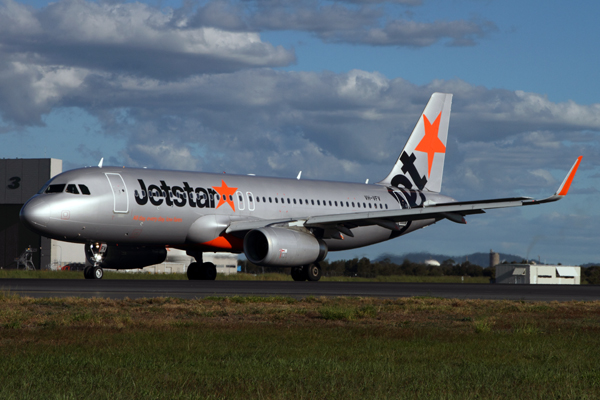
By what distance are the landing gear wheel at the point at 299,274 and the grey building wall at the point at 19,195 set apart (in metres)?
34.5

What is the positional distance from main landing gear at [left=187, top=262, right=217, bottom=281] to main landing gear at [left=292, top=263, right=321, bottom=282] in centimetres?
336

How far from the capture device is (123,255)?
2862 centimetres

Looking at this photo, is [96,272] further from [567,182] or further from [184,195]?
[567,182]

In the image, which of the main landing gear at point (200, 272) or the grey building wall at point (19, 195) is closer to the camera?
the main landing gear at point (200, 272)

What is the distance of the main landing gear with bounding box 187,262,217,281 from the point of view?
31078 mm

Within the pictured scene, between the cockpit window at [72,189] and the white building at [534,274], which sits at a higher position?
the cockpit window at [72,189]

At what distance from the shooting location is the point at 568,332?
11469mm

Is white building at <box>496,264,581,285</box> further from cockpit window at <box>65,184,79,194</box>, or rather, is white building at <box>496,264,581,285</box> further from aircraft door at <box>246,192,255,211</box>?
cockpit window at <box>65,184,79,194</box>

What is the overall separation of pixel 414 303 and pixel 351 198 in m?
18.7

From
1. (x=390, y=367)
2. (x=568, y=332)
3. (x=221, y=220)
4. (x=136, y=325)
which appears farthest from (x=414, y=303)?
(x=221, y=220)

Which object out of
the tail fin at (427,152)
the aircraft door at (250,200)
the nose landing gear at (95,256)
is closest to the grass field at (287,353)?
the nose landing gear at (95,256)

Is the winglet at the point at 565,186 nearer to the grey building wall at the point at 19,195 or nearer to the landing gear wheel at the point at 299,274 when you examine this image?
the landing gear wheel at the point at 299,274

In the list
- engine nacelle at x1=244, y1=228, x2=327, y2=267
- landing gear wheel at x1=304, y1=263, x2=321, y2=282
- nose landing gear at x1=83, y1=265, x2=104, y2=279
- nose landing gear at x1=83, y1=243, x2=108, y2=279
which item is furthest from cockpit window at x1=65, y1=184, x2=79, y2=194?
landing gear wheel at x1=304, y1=263, x2=321, y2=282

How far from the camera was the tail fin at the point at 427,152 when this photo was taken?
128ft
